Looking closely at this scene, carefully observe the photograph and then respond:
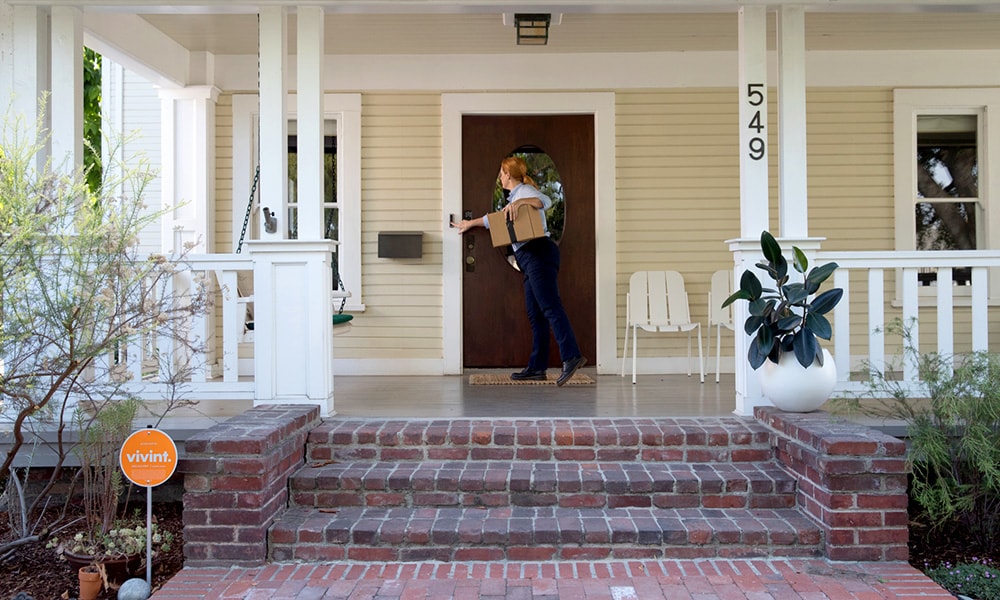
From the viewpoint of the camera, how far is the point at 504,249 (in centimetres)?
632

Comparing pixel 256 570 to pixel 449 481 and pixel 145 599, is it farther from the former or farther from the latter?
pixel 449 481

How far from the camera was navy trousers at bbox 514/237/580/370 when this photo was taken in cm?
517

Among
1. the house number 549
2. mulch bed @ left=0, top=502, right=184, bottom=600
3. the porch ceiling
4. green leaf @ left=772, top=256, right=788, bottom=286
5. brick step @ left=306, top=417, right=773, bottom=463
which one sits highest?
the porch ceiling

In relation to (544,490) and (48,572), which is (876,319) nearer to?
(544,490)

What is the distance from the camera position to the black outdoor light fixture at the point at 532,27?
5.03 metres

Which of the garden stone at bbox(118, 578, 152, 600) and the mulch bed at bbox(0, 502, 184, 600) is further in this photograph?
the mulch bed at bbox(0, 502, 184, 600)

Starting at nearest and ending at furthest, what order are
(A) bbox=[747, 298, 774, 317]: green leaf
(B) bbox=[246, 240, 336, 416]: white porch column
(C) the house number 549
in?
1. (A) bbox=[747, 298, 774, 317]: green leaf
2. (B) bbox=[246, 240, 336, 416]: white porch column
3. (C) the house number 549

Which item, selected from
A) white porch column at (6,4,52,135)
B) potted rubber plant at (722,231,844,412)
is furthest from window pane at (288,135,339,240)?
potted rubber plant at (722,231,844,412)

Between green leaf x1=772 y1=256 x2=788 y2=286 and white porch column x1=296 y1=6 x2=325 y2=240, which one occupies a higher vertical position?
white porch column x1=296 y1=6 x2=325 y2=240

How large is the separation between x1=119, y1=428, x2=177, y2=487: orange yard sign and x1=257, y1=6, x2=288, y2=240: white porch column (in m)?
1.35

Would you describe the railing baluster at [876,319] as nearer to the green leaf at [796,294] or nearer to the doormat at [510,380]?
the green leaf at [796,294]

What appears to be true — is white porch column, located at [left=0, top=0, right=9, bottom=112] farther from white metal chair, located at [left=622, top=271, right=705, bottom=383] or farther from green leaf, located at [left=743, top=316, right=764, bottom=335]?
white metal chair, located at [left=622, top=271, right=705, bottom=383]

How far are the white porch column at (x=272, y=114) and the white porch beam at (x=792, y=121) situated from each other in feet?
8.52

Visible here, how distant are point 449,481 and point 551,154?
348 cm
